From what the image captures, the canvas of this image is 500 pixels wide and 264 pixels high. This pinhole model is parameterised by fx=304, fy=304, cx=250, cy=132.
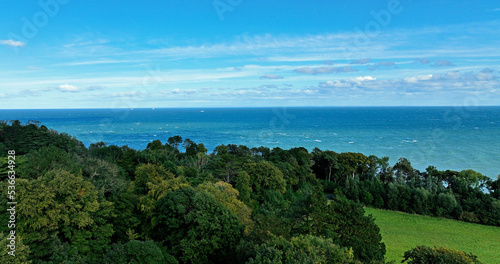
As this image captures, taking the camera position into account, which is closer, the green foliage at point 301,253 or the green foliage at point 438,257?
the green foliage at point 301,253

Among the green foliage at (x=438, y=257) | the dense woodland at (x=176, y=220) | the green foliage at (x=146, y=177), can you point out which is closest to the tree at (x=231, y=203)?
the dense woodland at (x=176, y=220)

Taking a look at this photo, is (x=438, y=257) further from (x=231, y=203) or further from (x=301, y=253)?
(x=231, y=203)

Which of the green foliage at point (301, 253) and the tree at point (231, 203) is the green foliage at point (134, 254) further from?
the tree at point (231, 203)

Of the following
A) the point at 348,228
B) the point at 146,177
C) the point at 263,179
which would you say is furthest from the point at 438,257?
the point at 146,177

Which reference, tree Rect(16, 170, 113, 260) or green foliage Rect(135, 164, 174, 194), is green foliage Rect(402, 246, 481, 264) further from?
green foliage Rect(135, 164, 174, 194)

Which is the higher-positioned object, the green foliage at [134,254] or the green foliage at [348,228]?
the green foliage at [348,228]

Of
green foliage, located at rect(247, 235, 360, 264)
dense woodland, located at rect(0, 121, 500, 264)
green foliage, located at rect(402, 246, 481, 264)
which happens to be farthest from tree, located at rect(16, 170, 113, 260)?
green foliage, located at rect(402, 246, 481, 264)
